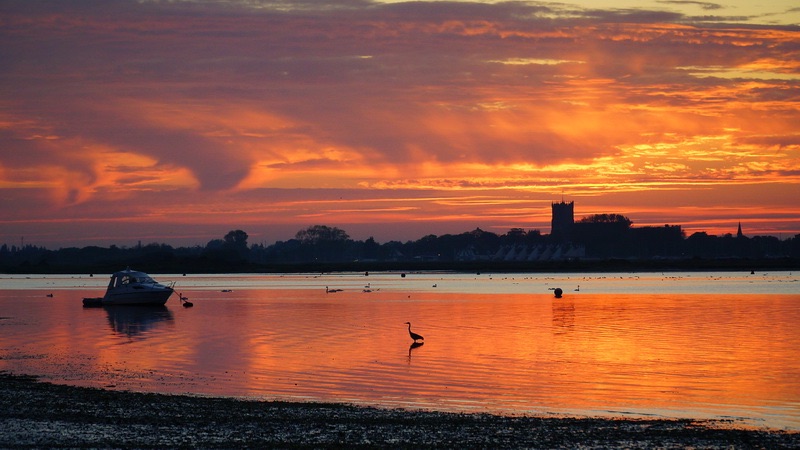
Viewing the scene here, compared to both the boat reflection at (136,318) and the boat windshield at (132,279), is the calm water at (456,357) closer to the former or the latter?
the boat reflection at (136,318)

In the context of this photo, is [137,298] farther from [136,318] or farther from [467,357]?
[467,357]

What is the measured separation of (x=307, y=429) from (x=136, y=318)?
48.5 metres

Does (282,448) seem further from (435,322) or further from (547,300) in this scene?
(547,300)

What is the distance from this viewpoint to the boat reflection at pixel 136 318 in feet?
183

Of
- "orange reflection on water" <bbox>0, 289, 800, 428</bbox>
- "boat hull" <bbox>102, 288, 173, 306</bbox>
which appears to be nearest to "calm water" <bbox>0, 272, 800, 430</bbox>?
"orange reflection on water" <bbox>0, 289, 800, 428</bbox>

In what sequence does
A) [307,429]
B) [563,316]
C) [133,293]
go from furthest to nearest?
1. [133,293]
2. [563,316]
3. [307,429]

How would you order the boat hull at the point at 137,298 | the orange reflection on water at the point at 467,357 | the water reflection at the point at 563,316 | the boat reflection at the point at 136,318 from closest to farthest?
the orange reflection on water at the point at 467,357 → the water reflection at the point at 563,316 → the boat reflection at the point at 136,318 → the boat hull at the point at 137,298

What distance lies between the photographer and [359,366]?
115 ft

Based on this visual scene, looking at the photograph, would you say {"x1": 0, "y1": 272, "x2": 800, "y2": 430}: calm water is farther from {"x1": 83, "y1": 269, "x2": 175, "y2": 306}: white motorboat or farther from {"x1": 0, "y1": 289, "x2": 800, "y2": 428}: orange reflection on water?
{"x1": 83, "y1": 269, "x2": 175, "y2": 306}: white motorboat

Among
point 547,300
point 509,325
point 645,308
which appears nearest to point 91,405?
point 509,325

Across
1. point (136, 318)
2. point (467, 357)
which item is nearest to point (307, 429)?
point (467, 357)

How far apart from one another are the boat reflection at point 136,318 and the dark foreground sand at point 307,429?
97.1ft

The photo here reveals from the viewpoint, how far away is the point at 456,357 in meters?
38.1

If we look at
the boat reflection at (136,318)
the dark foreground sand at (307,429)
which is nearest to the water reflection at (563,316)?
the boat reflection at (136,318)
